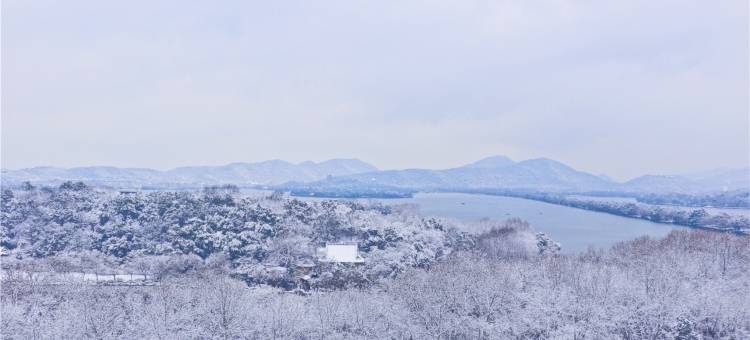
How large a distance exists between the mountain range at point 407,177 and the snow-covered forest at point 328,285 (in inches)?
2620

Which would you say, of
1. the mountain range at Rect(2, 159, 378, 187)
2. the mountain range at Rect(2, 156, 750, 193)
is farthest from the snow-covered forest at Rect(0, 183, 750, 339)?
the mountain range at Rect(2, 156, 750, 193)

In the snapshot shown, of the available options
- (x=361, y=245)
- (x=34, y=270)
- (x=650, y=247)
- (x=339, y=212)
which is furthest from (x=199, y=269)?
(x=650, y=247)

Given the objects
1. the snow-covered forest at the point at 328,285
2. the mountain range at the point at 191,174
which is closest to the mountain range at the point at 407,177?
the mountain range at the point at 191,174

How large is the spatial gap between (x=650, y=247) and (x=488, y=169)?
13113 centimetres

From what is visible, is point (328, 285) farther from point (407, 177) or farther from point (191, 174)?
point (407, 177)

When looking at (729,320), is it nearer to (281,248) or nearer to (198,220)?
(281,248)

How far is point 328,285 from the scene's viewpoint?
1365 centimetres

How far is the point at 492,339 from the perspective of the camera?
10.2 metres

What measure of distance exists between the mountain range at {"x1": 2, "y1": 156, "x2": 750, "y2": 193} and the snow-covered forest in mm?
66547

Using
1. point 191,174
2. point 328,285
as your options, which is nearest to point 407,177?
point 191,174

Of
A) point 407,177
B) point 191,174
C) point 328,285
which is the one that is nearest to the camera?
point 328,285

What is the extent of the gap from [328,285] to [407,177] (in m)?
112

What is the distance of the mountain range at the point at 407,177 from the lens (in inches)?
3575

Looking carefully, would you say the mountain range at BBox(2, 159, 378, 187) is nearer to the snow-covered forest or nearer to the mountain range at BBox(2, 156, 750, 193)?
the mountain range at BBox(2, 156, 750, 193)
